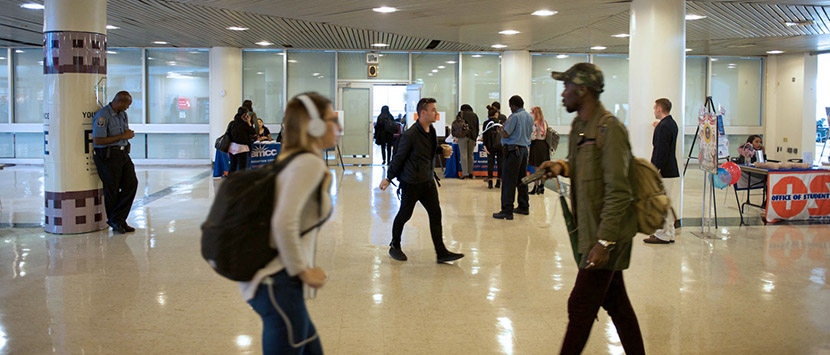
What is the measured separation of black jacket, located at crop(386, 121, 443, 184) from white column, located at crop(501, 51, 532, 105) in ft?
39.1

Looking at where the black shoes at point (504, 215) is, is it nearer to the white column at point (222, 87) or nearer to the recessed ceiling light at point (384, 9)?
the recessed ceiling light at point (384, 9)

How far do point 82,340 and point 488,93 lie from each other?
15728mm

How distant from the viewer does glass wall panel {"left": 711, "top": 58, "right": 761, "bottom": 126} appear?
65.8 feet

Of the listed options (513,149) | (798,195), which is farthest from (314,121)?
(798,195)

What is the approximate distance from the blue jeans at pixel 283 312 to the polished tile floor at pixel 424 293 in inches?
59.7

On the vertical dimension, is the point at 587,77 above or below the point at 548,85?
below

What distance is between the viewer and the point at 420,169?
242 inches

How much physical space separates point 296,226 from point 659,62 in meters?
7.38

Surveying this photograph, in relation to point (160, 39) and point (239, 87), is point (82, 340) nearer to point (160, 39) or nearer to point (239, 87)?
point (160, 39)

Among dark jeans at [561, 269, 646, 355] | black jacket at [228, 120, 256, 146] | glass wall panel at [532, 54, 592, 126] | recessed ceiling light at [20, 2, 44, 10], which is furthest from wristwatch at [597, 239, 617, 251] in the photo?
glass wall panel at [532, 54, 592, 126]

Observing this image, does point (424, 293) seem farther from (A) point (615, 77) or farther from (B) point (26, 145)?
(B) point (26, 145)

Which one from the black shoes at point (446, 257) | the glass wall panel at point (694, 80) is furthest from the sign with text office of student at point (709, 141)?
the glass wall panel at point (694, 80)

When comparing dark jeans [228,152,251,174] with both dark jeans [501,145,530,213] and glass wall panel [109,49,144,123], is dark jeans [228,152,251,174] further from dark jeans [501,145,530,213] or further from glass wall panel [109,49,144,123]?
glass wall panel [109,49,144,123]

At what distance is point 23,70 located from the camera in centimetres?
1833
